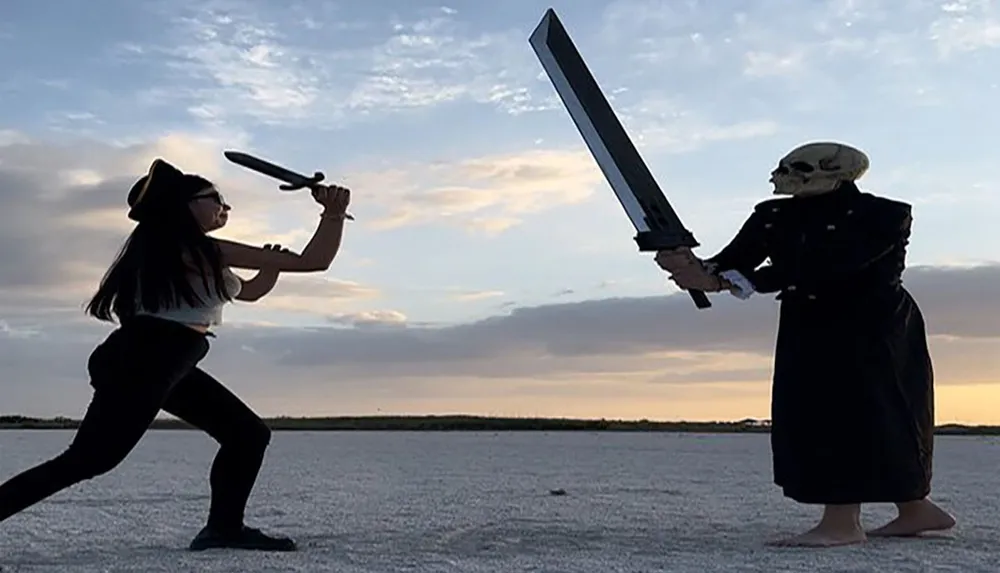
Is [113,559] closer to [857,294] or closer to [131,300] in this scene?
[131,300]

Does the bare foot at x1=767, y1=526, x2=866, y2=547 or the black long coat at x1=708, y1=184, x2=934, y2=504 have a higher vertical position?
the black long coat at x1=708, y1=184, x2=934, y2=504

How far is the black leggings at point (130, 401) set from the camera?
17.3ft

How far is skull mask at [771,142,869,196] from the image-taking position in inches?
259

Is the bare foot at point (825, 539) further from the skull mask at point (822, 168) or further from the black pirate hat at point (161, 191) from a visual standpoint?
the black pirate hat at point (161, 191)

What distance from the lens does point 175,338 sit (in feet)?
18.2

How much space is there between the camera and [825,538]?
6160 mm

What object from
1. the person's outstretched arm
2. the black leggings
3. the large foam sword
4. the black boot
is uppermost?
the large foam sword

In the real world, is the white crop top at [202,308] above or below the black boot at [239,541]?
above

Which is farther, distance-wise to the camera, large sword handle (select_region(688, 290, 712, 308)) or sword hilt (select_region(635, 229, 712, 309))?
large sword handle (select_region(688, 290, 712, 308))

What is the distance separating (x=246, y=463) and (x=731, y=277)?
229 cm

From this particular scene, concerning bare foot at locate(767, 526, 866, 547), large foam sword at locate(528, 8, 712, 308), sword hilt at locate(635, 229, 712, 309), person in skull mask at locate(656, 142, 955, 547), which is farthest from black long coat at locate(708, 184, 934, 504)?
large foam sword at locate(528, 8, 712, 308)

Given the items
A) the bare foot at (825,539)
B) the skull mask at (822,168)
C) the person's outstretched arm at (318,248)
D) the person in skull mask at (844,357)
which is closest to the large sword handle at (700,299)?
the person in skull mask at (844,357)

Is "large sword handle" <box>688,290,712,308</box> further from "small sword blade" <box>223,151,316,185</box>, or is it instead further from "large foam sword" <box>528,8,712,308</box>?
"small sword blade" <box>223,151,316,185</box>

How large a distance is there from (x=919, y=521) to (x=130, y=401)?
3.61 metres
